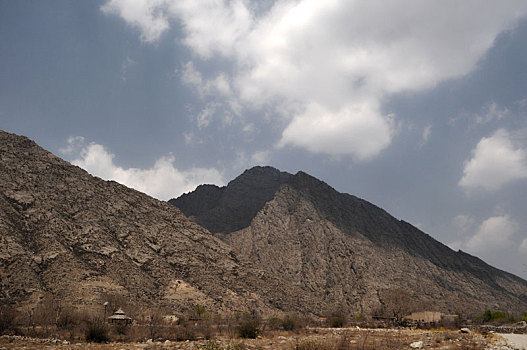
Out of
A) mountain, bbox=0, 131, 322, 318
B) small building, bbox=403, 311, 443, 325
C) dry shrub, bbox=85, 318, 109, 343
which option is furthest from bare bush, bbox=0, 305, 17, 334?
small building, bbox=403, 311, 443, 325

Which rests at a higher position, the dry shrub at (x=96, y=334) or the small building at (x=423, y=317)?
the dry shrub at (x=96, y=334)

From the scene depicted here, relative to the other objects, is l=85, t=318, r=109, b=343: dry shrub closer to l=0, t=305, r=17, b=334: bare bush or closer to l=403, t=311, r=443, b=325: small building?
l=0, t=305, r=17, b=334: bare bush

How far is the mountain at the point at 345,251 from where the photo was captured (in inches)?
3506

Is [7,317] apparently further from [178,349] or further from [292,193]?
[292,193]

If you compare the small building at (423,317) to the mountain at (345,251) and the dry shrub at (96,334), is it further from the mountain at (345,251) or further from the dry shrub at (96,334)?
the dry shrub at (96,334)

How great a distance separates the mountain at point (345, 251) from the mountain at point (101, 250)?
1433 cm

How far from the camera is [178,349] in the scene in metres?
17.2

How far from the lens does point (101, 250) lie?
190 ft

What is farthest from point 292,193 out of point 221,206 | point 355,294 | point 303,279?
point 355,294

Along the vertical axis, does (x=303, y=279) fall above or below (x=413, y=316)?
above

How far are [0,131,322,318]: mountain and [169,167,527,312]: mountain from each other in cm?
1433

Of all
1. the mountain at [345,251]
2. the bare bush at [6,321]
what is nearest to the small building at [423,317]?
the mountain at [345,251]

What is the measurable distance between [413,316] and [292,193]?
64.8 meters

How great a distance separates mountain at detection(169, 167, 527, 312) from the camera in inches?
3506
